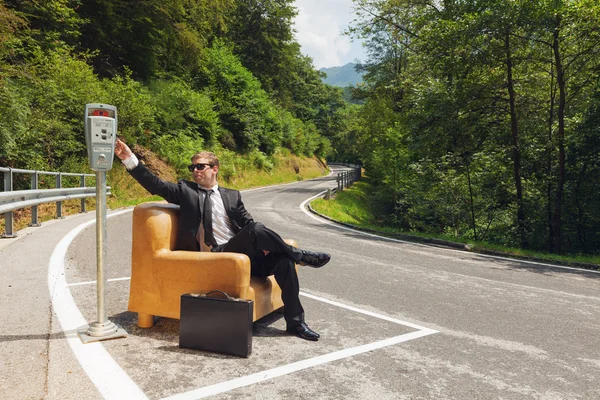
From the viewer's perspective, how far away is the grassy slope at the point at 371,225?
32.2 feet

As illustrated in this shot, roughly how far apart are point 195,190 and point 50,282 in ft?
7.70

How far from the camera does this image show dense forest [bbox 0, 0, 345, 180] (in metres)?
15.0

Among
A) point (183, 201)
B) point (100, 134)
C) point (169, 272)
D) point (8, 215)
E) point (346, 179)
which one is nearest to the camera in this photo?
point (100, 134)

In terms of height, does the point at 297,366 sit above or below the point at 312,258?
below

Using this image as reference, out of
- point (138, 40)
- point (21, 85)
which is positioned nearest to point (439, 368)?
point (21, 85)

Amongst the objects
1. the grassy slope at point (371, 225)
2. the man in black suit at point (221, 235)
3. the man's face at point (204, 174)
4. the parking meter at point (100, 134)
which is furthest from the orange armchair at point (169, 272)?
the grassy slope at point (371, 225)

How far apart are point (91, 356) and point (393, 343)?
243cm

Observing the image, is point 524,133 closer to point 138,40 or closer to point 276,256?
point 276,256

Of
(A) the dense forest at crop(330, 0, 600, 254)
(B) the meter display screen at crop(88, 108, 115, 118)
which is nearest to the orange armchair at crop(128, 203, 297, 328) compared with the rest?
(B) the meter display screen at crop(88, 108, 115, 118)

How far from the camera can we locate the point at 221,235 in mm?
4258

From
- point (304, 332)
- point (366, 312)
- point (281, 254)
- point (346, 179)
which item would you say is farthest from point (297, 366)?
point (346, 179)

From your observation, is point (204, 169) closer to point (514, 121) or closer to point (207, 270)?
point (207, 270)

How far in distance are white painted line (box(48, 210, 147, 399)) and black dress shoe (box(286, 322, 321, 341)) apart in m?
1.50

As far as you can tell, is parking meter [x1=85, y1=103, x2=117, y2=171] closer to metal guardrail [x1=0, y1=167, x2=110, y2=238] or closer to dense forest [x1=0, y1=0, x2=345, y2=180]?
metal guardrail [x1=0, y1=167, x2=110, y2=238]
